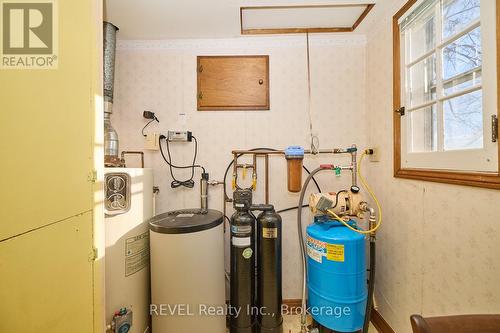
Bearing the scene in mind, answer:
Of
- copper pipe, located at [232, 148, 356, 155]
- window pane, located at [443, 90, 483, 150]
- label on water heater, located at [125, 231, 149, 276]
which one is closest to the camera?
window pane, located at [443, 90, 483, 150]

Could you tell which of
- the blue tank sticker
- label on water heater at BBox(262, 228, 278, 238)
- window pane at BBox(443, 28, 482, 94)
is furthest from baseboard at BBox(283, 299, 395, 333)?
window pane at BBox(443, 28, 482, 94)

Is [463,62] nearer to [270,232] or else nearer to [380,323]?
[270,232]

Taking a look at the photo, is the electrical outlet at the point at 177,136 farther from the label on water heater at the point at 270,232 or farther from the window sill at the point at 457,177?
the window sill at the point at 457,177

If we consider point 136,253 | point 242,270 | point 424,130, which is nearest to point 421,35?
point 424,130

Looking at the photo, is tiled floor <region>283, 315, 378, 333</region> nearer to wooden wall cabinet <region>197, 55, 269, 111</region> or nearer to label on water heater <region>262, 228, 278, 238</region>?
label on water heater <region>262, 228, 278, 238</region>

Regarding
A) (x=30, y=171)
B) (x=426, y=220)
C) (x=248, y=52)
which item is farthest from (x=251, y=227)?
(x=248, y=52)

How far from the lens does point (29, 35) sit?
0.83 meters

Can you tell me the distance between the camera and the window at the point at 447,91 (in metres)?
0.90

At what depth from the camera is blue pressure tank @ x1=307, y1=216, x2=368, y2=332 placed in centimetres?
134

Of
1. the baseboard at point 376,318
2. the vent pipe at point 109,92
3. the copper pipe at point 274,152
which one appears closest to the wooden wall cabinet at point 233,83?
the copper pipe at point 274,152

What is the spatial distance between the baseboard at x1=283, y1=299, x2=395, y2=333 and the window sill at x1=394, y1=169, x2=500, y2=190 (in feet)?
3.64

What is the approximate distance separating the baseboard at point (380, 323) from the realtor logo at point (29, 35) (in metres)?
2.46

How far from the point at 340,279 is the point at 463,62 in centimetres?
136

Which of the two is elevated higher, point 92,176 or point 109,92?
point 109,92
